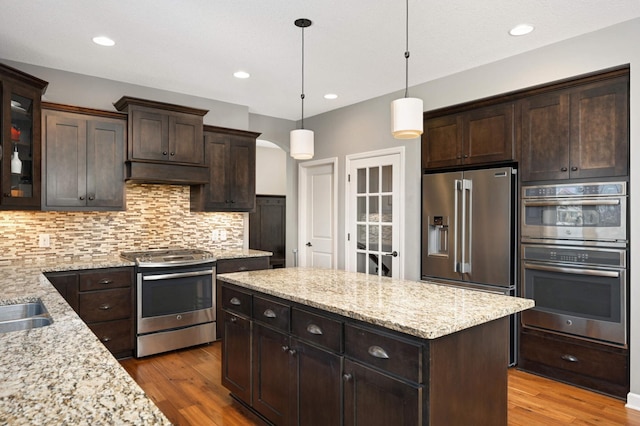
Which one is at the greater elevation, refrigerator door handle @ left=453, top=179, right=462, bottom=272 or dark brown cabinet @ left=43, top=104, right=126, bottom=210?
dark brown cabinet @ left=43, top=104, right=126, bottom=210

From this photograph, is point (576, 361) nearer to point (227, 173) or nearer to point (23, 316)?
point (23, 316)

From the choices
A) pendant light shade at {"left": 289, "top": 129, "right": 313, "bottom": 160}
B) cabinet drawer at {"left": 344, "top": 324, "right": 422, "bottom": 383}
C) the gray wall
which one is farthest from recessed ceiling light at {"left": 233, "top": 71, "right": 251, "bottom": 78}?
cabinet drawer at {"left": 344, "top": 324, "right": 422, "bottom": 383}

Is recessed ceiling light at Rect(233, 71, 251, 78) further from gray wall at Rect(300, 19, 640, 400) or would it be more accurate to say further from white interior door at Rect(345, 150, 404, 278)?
white interior door at Rect(345, 150, 404, 278)

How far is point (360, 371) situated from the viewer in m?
1.87

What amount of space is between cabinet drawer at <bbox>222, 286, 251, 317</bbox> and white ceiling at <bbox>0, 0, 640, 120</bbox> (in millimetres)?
1911

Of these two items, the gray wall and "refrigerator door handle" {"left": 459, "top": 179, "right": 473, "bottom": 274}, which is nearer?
the gray wall

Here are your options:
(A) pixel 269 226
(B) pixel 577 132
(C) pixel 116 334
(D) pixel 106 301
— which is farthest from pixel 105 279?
(A) pixel 269 226

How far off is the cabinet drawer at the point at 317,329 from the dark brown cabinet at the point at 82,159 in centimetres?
268

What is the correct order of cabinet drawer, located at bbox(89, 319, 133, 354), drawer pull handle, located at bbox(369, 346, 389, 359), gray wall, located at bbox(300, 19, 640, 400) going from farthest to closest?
cabinet drawer, located at bbox(89, 319, 133, 354), gray wall, located at bbox(300, 19, 640, 400), drawer pull handle, located at bbox(369, 346, 389, 359)

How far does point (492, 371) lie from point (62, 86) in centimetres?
433

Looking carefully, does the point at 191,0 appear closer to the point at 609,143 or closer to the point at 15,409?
the point at 15,409

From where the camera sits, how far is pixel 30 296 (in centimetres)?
208

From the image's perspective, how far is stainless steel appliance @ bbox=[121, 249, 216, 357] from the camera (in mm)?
3809

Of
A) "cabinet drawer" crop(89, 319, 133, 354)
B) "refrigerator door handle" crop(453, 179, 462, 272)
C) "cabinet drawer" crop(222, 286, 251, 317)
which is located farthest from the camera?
"refrigerator door handle" crop(453, 179, 462, 272)
